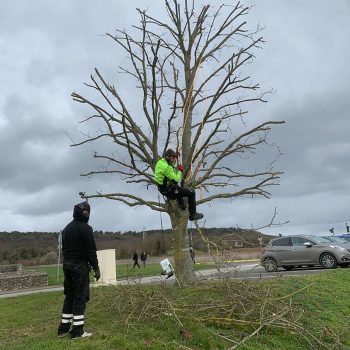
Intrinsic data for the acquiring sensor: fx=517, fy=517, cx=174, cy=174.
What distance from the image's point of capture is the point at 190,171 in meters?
11.5

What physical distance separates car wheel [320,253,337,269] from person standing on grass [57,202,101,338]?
13.9m

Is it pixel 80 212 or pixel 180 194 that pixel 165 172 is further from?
pixel 80 212

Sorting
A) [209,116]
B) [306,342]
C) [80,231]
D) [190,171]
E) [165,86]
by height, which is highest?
[165,86]

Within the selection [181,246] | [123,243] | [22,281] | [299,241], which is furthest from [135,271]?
[123,243]

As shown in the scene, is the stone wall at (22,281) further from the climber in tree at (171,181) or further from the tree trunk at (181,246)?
the climber in tree at (171,181)

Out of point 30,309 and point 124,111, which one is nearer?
point 124,111

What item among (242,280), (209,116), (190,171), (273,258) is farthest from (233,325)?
(273,258)

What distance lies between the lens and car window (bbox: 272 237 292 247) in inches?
834

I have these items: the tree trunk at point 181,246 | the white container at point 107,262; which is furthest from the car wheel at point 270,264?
the tree trunk at point 181,246

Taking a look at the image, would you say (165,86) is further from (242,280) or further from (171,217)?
(242,280)

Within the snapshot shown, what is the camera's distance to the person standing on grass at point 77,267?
25.8ft

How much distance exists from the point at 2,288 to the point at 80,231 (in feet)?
77.8

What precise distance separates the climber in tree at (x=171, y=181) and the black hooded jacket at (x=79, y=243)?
2.02m

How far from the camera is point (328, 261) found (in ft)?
65.8
